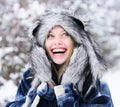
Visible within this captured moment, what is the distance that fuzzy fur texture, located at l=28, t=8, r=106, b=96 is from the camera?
9.44 ft

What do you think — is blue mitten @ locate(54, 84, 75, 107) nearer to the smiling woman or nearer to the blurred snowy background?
the smiling woman

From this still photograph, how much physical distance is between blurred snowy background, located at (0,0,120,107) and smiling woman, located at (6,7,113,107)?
2.27m

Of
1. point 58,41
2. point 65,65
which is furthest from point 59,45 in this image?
point 65,65

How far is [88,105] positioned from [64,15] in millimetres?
509

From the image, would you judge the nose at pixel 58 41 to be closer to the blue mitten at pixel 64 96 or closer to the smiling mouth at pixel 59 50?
the smiling mouth at pixel 59 50

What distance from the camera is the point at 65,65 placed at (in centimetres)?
292

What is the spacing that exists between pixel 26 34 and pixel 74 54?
2.64 meters

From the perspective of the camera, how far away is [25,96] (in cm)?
301

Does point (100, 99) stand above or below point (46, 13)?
below

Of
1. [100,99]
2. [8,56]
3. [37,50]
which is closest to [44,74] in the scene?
[37,50]

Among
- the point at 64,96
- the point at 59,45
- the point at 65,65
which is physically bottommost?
the point at 64,96

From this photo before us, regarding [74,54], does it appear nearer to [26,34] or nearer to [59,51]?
[59,51]

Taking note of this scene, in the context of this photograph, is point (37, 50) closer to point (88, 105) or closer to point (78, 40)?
point (78, 40)

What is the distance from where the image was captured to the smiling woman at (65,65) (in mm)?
2857
